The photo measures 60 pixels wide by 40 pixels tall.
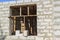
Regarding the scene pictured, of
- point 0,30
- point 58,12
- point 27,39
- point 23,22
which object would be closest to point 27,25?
point 23,22

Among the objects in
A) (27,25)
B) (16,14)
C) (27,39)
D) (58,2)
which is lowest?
(27,39)

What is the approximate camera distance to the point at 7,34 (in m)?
6.23

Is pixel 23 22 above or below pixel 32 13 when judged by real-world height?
below

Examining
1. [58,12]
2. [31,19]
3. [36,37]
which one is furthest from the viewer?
[31,19]

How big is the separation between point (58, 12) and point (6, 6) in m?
4.10

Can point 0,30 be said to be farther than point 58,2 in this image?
Yes

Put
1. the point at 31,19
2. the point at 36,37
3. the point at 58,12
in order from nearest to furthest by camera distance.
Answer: the point at 58,12 → the point at 36,37 → the point at 31,19

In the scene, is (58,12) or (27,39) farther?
(27,39)

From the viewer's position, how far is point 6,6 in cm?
632

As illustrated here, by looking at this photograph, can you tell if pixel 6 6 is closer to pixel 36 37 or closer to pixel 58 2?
pixel 36 37

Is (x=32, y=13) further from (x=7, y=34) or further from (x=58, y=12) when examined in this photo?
(x=58, y=12)

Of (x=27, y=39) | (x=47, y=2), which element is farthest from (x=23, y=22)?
(x=47, y=2)

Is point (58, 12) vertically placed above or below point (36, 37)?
above

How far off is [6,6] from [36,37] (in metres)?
1.88
